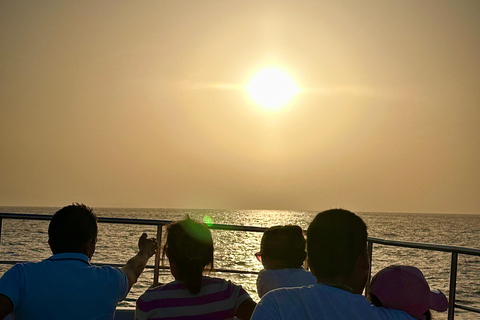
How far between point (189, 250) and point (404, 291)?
100cm

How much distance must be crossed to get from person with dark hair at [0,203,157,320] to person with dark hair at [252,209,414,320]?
979mm

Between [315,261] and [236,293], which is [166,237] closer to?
[236,293]

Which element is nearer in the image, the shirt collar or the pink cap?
the pink cap

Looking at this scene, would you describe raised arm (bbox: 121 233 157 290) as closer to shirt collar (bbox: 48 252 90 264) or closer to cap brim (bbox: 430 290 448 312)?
shirt collar (bbox: 48 252 90 264)

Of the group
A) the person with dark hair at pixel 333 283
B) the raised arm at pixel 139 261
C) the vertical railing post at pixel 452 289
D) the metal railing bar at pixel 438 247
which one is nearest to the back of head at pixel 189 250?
the raised arm at pixel 139 261

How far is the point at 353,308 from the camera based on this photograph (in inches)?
60.4

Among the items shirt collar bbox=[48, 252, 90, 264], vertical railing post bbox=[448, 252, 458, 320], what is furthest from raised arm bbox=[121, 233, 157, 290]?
vertical railing post bbox=[448, 252, 458, 320]

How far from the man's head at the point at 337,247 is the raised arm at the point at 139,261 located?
1.17 m

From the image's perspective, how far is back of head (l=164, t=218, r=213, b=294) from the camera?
2.25 meters

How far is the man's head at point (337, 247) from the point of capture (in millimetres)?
1611

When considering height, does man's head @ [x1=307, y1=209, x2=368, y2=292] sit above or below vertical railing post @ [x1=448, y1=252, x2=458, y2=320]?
above

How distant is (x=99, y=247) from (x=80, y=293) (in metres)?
33.5

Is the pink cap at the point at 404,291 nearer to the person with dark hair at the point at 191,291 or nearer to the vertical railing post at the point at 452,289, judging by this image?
the person with dark hair at the point at 191,291

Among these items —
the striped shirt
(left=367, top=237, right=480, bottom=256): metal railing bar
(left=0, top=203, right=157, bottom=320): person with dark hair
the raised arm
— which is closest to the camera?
(left=0, top=203, right=157, bottom=320): person with dark hair
